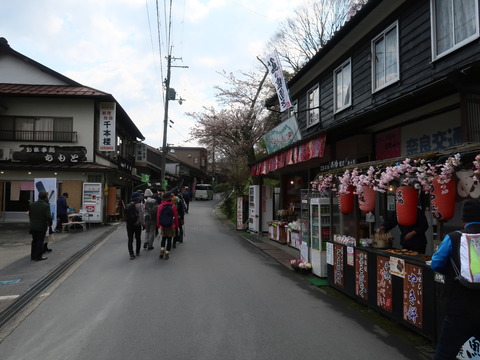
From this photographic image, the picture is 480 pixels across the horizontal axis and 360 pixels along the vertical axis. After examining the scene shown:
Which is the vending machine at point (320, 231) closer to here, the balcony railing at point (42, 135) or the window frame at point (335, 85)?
the window frame at point (335, 85)

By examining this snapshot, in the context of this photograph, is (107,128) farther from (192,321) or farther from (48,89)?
(192,321)

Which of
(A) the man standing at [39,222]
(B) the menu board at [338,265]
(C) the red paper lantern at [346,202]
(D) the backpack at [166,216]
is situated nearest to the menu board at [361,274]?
(B) the menu board at [338,265]

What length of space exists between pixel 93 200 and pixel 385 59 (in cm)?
1521

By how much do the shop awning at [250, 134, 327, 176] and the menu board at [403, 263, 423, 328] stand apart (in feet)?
13.5

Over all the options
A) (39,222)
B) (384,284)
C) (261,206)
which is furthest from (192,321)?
(261,206)

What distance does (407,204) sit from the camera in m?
5.15

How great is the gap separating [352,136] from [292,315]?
5.85 metres

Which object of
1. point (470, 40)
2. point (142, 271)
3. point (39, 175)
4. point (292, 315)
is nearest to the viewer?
point (292, 315)

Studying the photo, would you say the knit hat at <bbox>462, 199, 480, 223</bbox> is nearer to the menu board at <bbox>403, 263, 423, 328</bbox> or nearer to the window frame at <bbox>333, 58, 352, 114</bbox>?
the menu board at <bbox>403, 263, 423, 328</bbox>

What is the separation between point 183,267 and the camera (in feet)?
28.5

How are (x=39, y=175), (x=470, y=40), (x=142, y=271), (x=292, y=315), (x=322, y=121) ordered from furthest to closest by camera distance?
(x=39, y=175), (x=322, y=121), (x=142, y=271), (x=470, y=40), (x=292, y=315)

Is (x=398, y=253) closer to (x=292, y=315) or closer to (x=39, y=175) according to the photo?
(x=292, y=315)

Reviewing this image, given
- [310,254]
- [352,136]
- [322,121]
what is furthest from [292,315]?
[322,121]

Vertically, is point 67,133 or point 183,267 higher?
point 67,133
